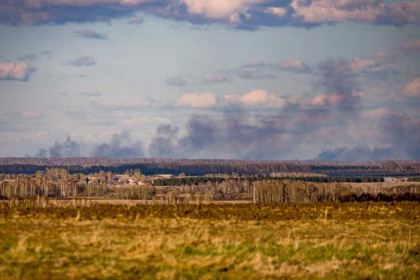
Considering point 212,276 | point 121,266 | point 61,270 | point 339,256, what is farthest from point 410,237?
point 61,270

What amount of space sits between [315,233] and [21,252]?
58.9 feet

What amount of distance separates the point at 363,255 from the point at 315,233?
6305 millimetres

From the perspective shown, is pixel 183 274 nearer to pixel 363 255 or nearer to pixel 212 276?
pixel 212 276

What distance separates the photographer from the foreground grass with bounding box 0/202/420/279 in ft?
84.7

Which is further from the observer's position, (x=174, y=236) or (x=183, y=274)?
(x=174, y=236)

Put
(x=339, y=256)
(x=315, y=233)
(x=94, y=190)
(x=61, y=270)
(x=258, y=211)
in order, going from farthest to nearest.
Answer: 1. (x=94, y=190)
2. (x=258, y=211)
3. (x=315, y=233)
4. (x=339, y=256)
5. (x=61, y=270)

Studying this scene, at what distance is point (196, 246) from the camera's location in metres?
30.3

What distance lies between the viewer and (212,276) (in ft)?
84.4

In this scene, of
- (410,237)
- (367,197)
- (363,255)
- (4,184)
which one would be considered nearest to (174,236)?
(363,255)

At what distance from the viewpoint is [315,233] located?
37.6 metres

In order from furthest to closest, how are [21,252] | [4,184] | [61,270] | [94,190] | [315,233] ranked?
[94,190] → [4,184] → [315,233] → [21,252] → [61,270]

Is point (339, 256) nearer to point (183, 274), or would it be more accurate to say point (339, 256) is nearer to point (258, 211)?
point (183, 274)

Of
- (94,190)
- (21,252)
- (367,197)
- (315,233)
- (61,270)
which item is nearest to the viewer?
(61,270)

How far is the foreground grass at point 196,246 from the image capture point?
2583 centimetres
